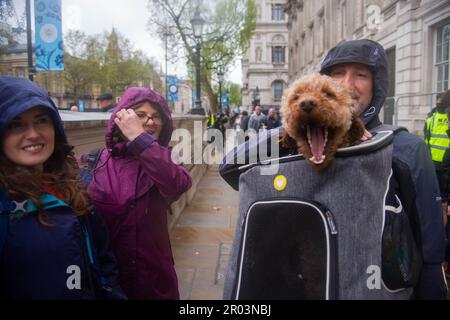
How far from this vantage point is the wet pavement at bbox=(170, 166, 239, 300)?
13.3 ft

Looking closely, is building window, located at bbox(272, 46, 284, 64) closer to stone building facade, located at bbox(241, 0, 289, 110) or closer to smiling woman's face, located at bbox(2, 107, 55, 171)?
stone building facade, located at bbox(241, 0, 289, 110)

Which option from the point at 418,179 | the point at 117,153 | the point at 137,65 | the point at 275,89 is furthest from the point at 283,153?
the point at 275,89

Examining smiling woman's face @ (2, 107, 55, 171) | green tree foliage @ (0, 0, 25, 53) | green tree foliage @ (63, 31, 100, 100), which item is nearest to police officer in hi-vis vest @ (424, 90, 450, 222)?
smiling woman's face @ (2, 107, 55, 171)

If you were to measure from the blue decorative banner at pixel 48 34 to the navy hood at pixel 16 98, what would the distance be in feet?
15.7

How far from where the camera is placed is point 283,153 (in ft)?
5.50

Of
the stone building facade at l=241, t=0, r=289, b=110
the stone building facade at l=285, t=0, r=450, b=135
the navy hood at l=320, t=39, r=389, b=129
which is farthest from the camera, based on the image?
the stone building facade at l=241, t=0, r=289, b=110

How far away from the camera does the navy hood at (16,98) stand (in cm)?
152

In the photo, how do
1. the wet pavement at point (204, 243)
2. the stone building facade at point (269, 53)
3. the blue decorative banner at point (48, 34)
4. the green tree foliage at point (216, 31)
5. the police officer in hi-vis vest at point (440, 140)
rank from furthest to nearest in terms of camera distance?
1. the stone building facade at point (269, 53)
2. the green tree foliage at point (216, 31)
3. the blue decorative banner at point (48, 34)
4. the police officer in hi-vis vest at point (440, 140)
5. the wet pavement at point (204, 243)

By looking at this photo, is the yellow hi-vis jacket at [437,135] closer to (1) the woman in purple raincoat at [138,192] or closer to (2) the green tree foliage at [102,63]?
(1) the woman in purple raincoat at [138,192]

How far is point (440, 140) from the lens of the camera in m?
4.73

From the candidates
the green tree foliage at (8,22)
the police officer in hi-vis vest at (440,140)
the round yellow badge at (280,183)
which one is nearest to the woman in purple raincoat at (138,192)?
the round yellow badge at (280,183)

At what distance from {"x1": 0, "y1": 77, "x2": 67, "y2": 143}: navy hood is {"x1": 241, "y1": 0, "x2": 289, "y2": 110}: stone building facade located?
236 ft

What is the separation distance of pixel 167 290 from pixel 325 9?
32.2 m
